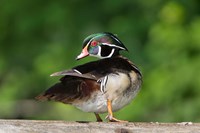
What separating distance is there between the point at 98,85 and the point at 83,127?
16 cm

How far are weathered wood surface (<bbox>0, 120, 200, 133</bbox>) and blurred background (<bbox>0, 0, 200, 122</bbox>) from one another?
271 centimetres

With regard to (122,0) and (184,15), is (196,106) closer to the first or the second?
(184,15)

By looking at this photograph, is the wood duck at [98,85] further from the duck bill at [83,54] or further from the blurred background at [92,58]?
the blurred background at [92,58]

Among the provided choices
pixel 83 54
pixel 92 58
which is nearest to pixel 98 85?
pixel 83 54

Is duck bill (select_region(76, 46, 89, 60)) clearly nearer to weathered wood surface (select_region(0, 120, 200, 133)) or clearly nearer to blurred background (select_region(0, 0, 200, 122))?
weathered wood surface (select_region(0, 120, 200, 133))

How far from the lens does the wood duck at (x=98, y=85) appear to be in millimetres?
3031

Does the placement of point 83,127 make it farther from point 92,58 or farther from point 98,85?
point 92,58

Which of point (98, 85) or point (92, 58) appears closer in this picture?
point (98, 85)

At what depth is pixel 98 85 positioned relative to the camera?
3055mm

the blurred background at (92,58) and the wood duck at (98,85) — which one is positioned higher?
the wood duck at (98,85)

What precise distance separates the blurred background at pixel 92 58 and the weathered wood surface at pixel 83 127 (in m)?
2.71

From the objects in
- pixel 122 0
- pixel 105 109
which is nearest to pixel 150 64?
pixel 122 0

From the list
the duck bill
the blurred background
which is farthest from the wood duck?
the blurred background

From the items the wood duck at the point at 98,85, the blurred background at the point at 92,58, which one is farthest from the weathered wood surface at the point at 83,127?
the blurred background at the point at 92,58
